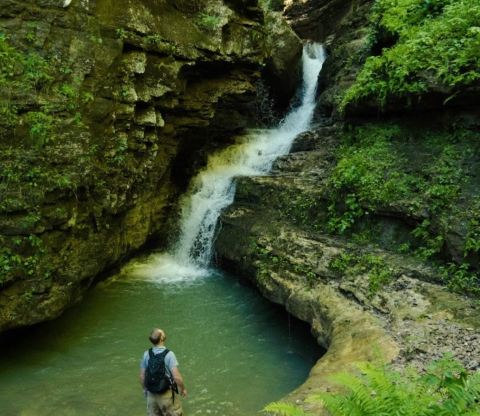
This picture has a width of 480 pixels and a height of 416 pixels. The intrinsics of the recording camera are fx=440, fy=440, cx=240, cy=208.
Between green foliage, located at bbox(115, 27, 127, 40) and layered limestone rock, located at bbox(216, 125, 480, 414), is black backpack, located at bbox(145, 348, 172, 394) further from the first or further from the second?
green foliage, located at bbox(115, 27, 127, 40)

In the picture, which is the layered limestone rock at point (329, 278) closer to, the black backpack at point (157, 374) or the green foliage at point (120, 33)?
the black backpack at point (157, 374)

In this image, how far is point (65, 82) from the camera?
8.83 meters

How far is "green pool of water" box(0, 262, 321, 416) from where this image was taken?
693 cm

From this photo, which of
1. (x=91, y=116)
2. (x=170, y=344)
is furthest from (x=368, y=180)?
(x=91, y=116)

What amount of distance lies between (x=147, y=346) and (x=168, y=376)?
3347 millimetres

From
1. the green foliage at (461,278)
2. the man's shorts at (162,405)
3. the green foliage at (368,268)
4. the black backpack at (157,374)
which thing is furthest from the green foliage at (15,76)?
the green foliage at (461,278)

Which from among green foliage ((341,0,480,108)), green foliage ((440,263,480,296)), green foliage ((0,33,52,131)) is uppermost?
green foliage ((341,0,480,108))

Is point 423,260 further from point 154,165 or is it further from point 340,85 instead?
point 340,85

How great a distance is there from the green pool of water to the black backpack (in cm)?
147

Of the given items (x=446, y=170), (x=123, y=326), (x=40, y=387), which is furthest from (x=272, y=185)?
(x=40, y=387)

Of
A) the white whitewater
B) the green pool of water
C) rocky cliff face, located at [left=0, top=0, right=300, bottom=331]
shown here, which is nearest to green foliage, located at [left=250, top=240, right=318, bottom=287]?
the green pool of water

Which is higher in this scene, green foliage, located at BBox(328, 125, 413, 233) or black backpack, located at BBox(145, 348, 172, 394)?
green foliage, located at BBox(328, 125, 413, 233)

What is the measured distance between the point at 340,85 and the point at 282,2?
12185mm

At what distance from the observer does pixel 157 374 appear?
5.44 meters
